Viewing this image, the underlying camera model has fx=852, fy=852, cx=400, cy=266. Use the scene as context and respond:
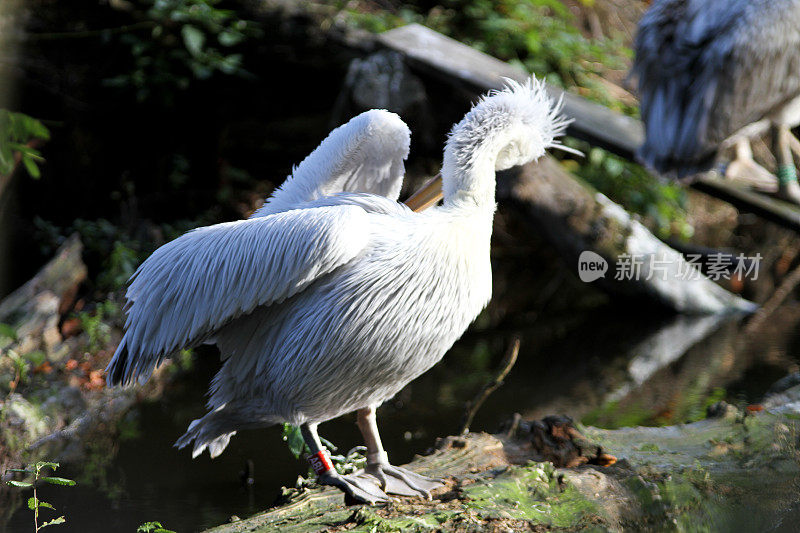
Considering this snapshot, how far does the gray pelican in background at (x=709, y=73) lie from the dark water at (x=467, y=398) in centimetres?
102

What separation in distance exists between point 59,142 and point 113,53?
2.35ft

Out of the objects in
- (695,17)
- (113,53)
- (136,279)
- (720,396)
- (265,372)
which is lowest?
(720,396)

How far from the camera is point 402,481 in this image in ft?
7.61

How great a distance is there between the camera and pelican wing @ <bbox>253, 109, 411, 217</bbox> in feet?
8.40

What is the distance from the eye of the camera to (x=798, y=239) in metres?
7.04

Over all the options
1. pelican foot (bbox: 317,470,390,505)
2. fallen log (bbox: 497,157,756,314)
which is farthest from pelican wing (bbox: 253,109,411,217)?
fallen log (bbox: 497,157,756,314)


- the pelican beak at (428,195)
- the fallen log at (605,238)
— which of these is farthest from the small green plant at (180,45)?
the pelican beak at (428,195)

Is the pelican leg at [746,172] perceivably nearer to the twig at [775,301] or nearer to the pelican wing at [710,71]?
the pelican wing at [710,71]

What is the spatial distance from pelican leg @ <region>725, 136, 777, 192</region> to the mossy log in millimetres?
2616

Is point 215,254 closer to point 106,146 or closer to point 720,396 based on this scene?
point 720,396

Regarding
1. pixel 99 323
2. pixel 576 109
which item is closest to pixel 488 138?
pixel 99 323

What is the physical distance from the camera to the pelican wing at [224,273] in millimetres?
2125

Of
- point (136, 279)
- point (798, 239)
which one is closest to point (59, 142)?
point (136, 279)

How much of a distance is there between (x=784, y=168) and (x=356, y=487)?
12.7 feet
